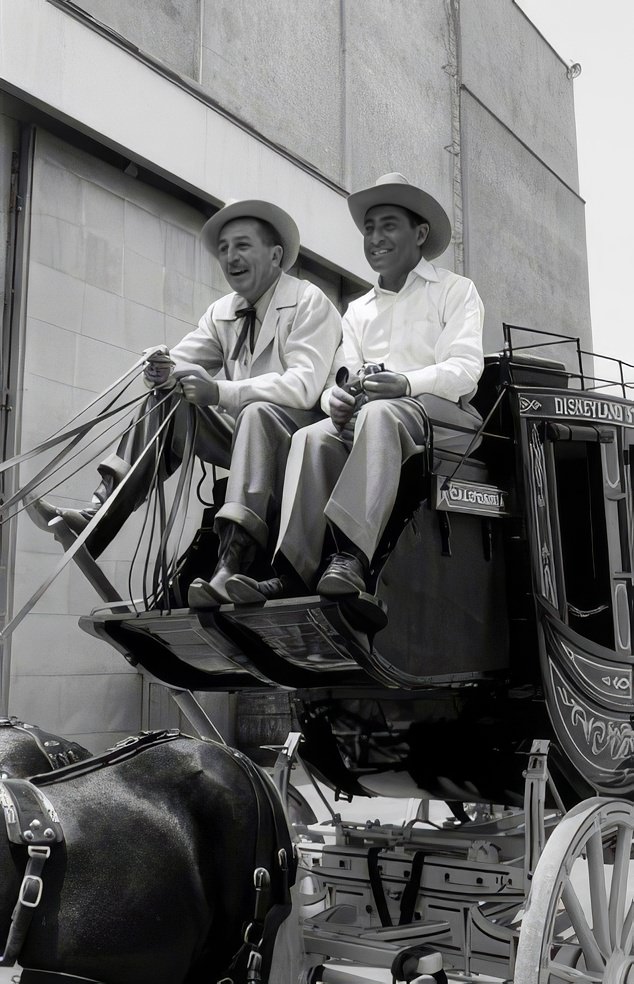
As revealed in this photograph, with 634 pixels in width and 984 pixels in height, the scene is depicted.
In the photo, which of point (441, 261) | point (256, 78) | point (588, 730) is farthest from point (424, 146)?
point (588, 730)

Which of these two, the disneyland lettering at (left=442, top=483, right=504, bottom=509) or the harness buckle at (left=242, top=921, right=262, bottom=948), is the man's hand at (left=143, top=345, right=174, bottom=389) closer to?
the disneyland lettering at (left=442, top=483, right=504, bottom=509)

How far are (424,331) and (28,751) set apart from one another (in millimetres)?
2061

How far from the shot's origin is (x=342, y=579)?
296 centimetres

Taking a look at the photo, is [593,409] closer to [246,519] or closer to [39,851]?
[246,519]

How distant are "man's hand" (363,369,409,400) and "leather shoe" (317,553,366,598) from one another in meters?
0.63

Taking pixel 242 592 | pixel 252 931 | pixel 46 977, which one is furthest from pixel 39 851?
pixel 242 592

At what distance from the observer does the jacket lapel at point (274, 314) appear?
12.8 feet

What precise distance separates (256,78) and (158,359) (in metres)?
6.89

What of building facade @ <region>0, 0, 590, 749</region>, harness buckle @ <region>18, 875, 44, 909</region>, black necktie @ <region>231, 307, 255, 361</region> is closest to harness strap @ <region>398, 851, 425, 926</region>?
harness buckle @ <region>18, 875, 44, 909</region>

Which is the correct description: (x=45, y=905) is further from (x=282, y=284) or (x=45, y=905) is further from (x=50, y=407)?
(x=50, y=407)

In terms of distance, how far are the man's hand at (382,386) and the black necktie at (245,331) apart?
29.8 inches

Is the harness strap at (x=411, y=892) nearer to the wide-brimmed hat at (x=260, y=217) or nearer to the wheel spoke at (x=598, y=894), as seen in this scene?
the wheel spoke at (x=598, y=894)

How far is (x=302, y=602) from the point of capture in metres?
3.04

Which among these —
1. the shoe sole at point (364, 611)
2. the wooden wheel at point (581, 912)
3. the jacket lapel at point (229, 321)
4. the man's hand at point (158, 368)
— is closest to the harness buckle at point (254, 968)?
the wooden wheel at point (581, 912)
